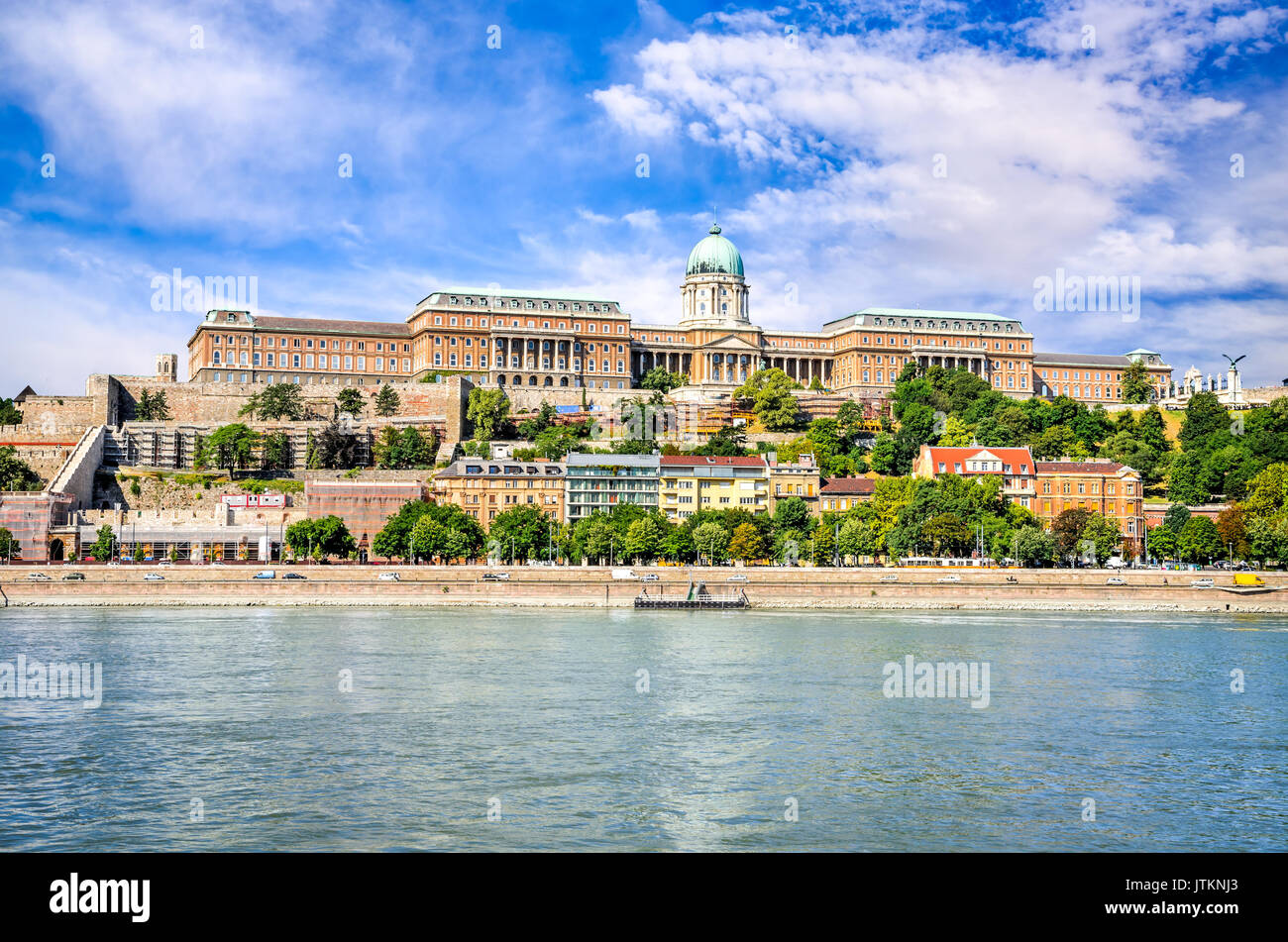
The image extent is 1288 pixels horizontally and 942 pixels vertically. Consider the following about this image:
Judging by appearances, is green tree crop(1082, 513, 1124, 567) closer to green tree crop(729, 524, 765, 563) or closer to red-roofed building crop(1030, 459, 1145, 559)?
red-roofed building crop(1030, 459, 1145, 559)

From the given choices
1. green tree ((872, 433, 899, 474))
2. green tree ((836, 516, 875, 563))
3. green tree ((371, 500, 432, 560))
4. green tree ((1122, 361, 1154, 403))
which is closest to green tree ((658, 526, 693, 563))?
green tree ((836, 516, 875, 563))

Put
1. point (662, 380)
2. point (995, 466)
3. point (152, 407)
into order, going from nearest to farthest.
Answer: point (995, 466), point (152, 407), point (662, 380)

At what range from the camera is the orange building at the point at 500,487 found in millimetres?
71312

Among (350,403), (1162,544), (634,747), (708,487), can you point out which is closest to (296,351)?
(350,403)

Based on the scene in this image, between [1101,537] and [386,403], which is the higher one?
[386,403]

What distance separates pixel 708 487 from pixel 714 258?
147 ft

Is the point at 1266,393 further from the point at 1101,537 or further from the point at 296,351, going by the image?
the point at 296,351

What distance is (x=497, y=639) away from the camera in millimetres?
38219

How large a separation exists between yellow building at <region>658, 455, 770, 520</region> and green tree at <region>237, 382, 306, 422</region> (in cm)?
2921

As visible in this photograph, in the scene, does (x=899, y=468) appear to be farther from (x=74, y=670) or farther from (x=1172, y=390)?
(x=74, y=670)

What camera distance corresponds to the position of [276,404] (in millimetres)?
86750

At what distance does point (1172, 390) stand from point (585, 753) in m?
107
